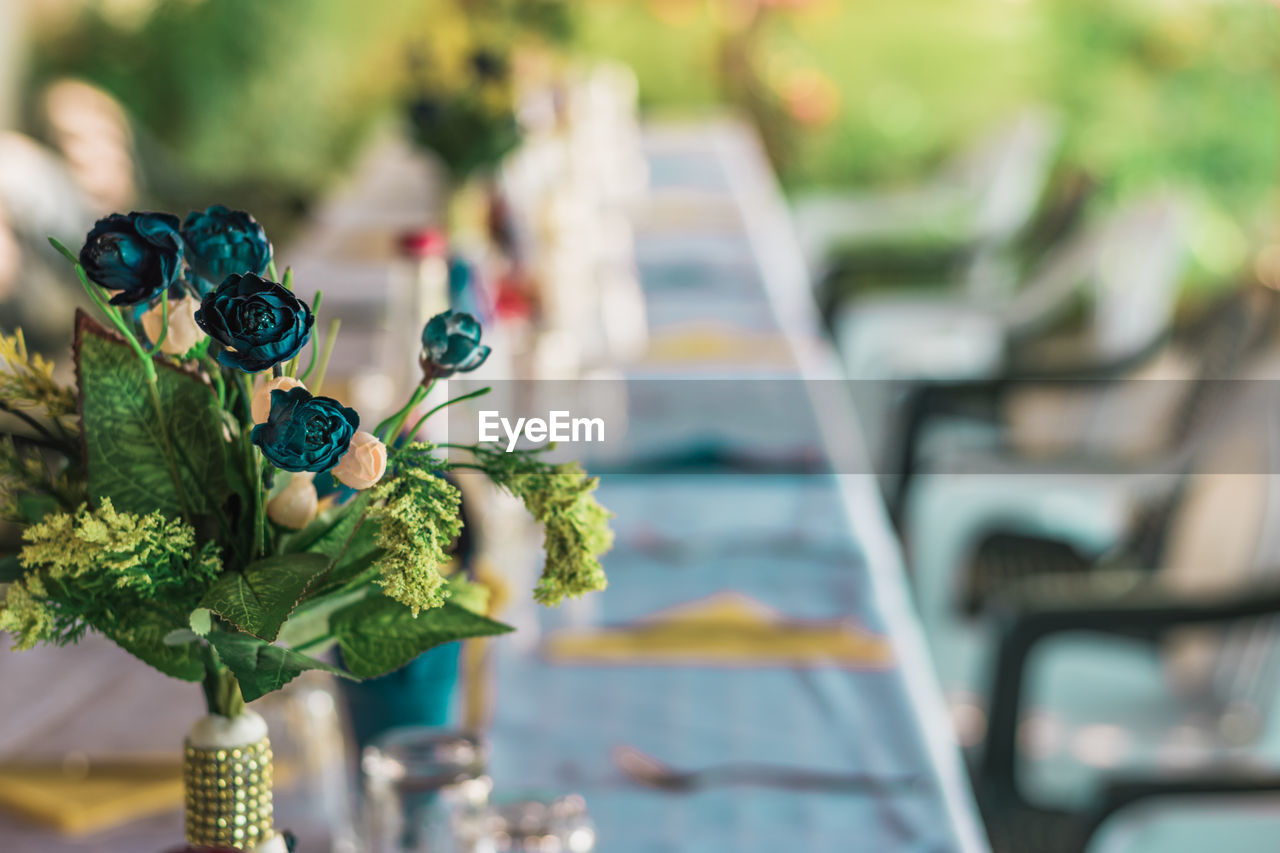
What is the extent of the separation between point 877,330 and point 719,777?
10.6 ft

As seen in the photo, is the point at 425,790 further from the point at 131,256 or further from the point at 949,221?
the point at 949,221

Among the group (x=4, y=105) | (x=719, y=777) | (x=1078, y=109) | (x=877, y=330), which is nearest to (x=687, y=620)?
(x=719, y=777)

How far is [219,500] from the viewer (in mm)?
704

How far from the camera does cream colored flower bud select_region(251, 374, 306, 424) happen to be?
24.6 inches

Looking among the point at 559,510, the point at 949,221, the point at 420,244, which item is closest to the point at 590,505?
the point at 559,510

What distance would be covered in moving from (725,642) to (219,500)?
75 cm

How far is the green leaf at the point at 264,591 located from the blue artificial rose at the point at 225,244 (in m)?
0.14

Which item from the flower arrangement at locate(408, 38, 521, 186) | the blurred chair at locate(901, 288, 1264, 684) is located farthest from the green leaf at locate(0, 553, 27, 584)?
the flower arrangement at locate(408, 38, 521, 186)

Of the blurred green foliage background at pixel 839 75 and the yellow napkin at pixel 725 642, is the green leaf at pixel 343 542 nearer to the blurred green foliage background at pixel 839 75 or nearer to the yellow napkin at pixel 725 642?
the yellow napkin at pixel 725 642

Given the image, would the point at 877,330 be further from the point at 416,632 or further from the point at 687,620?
the point at 416,632

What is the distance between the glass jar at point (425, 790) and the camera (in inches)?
33.3

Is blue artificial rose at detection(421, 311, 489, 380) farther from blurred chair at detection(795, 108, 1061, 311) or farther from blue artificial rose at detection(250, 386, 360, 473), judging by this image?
blurred chair at detection(795, 108, 1061, 311)

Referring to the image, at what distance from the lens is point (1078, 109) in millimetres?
6410

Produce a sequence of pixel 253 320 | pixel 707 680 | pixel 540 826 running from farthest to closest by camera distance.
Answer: pixel 707 680
pixel 540 826
pixel 253 320
